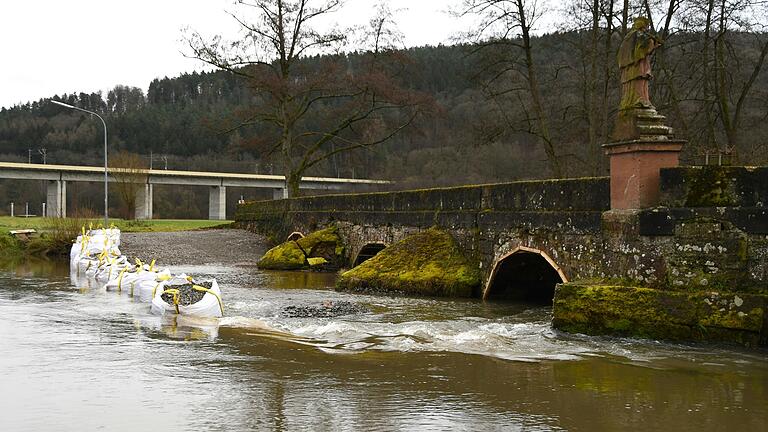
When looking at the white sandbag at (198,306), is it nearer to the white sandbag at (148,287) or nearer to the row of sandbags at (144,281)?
the row of sandbags at (144,281)

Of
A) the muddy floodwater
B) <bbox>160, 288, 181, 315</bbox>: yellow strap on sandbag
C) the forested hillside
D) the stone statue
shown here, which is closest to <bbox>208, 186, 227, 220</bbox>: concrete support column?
the forested hillside

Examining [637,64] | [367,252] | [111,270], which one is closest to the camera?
[637,64]

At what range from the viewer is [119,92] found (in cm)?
11150

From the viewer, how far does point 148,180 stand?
61750mm

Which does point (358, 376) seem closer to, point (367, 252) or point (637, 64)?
point (637, 64)

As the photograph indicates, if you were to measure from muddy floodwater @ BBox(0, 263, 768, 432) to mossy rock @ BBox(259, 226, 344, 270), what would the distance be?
9763 millimetres

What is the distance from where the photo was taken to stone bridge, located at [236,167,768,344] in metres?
9.04

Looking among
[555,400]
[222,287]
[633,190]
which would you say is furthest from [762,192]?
[222,287]

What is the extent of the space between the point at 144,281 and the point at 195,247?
13.2 metres

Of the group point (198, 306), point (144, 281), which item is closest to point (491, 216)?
point (198, 306)

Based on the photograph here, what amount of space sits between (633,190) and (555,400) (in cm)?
410

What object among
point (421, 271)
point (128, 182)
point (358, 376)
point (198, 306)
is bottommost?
point (358, 376)

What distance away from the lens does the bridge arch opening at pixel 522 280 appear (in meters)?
14.4

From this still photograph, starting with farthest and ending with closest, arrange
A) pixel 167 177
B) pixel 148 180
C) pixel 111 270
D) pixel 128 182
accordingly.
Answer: pixel 167 177
pixel 148 180
pixel 128 182
pixel 111 270
